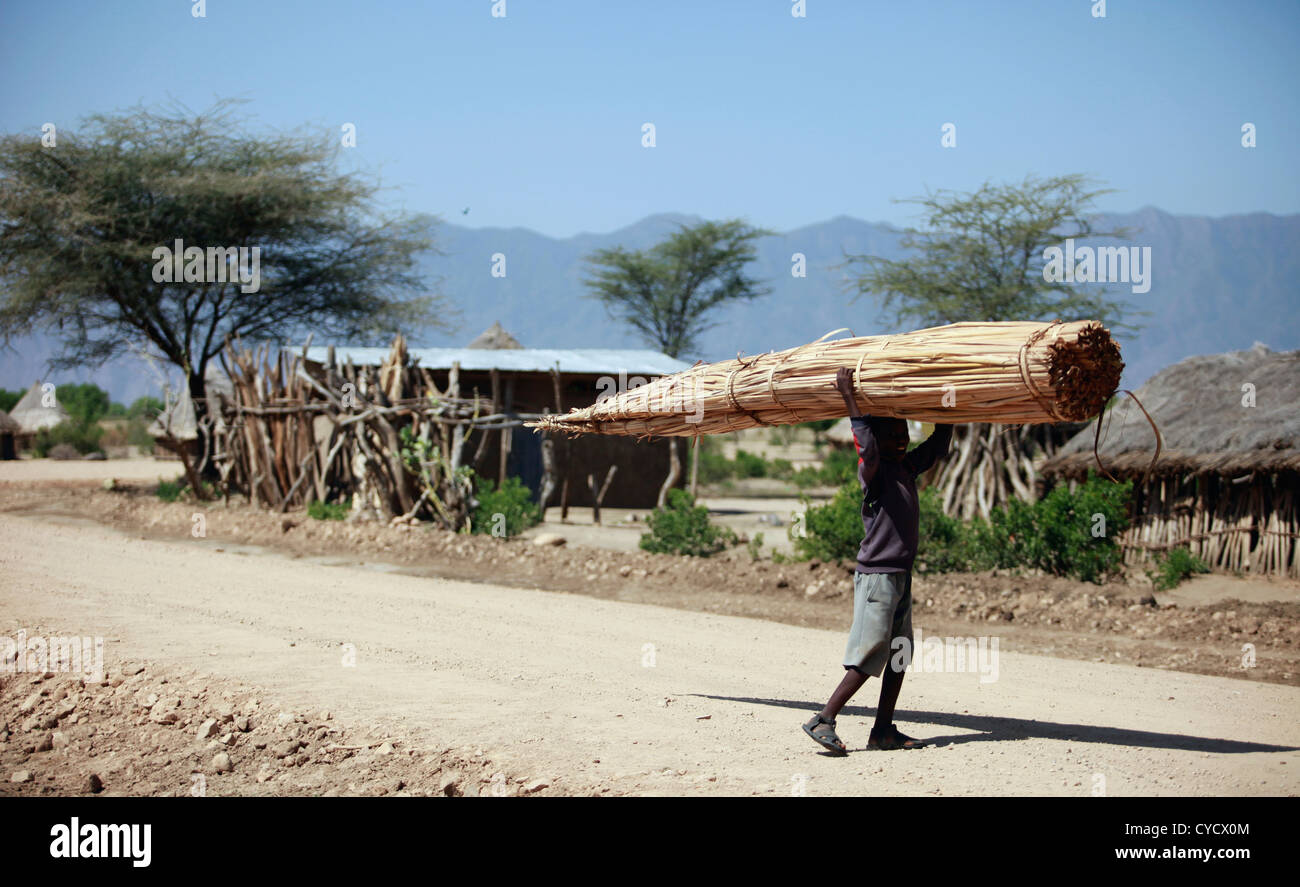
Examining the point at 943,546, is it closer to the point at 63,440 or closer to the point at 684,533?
the point at 684,533

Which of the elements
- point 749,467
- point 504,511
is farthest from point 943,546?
point 749,467

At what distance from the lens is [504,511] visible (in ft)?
46.9

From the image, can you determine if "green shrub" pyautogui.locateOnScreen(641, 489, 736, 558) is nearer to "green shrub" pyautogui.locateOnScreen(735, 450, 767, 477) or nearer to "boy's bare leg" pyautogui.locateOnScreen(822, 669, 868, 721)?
"boy's bare leg" pyautogui.locateOnScreen(822, 669, 868, 721)

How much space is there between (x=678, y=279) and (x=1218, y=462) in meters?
30.2

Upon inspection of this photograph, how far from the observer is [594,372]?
18609 mm

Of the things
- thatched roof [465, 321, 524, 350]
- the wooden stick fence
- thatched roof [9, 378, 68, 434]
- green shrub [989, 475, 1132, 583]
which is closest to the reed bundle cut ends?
green shrub [989, 475, 1132, 583]

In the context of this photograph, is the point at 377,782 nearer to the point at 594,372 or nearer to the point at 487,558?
the point at 487,558

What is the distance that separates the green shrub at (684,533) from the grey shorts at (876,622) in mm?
7985

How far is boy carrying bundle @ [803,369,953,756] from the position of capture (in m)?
5.02

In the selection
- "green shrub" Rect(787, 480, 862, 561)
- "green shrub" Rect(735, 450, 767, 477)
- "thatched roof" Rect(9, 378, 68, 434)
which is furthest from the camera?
"thatched roof" Rect(9, 378, 68, 434)

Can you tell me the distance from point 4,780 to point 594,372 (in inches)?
546

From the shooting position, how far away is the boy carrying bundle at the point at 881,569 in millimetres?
5020

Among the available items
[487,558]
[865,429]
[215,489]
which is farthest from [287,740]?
[215,489]

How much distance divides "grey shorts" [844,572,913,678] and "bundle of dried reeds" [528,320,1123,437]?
33.4 inches
